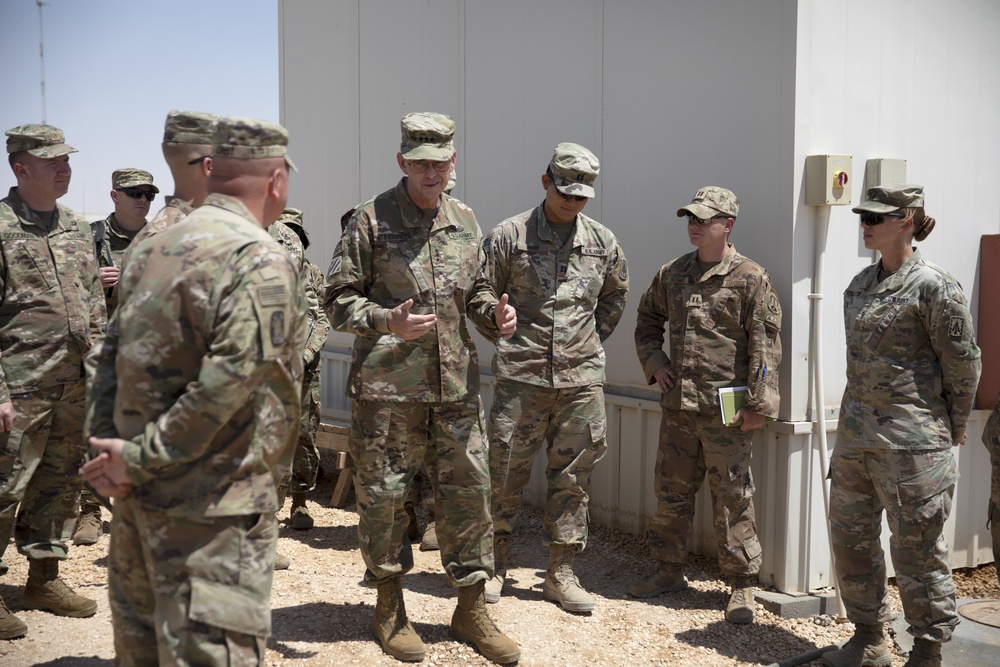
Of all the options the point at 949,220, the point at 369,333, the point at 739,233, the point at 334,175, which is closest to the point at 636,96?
the point at 739,233

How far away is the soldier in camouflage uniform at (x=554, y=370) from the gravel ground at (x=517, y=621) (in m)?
0.29

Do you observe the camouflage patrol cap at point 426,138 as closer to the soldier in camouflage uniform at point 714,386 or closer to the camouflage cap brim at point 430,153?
the camouflage cap brim at point 430,153

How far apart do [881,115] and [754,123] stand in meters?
0.70

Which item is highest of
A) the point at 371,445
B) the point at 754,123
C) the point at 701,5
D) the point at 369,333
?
the point at 701,5

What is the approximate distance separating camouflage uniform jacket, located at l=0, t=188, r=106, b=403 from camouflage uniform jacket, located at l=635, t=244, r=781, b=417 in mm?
3069

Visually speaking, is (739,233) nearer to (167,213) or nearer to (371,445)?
(371,445)

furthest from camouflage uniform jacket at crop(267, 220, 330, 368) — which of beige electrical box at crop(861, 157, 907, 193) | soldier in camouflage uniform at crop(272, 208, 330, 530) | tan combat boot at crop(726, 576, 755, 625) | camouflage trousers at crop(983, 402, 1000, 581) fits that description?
camouflage trousers at crop(983, 402, 1000, 581)

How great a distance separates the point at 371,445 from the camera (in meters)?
4.40

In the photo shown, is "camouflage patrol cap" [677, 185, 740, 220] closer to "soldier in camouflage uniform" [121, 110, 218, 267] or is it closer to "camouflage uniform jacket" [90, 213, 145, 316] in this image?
"soldier in camouflage uniform" [121, 110, 218, 267]

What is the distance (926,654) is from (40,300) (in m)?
4.48

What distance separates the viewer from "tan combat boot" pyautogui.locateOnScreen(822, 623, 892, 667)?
15.0 ft

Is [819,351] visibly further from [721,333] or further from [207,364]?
[207,364]

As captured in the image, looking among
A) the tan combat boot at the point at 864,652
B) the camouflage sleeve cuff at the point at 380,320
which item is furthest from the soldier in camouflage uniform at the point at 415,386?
the tan combat boot at the point at 864,652

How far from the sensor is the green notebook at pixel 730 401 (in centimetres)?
508
